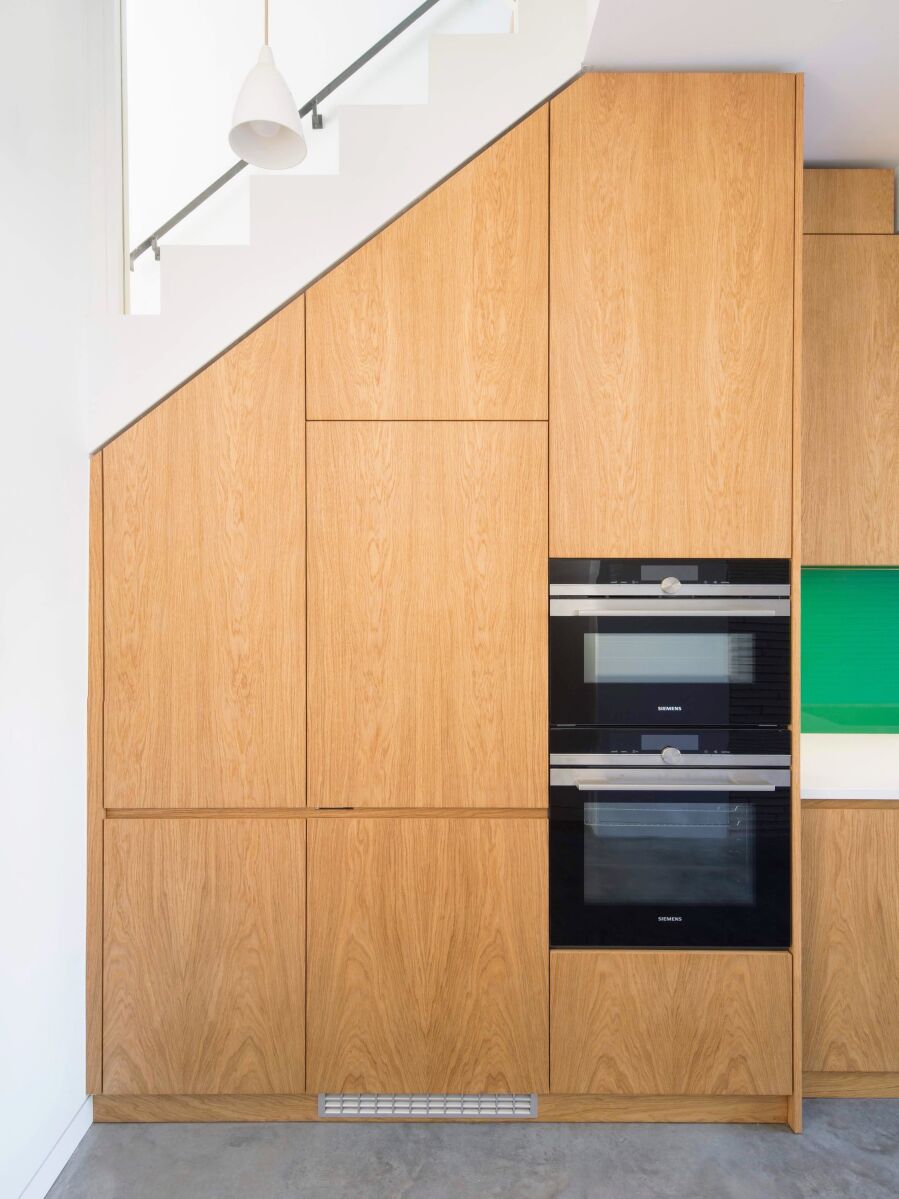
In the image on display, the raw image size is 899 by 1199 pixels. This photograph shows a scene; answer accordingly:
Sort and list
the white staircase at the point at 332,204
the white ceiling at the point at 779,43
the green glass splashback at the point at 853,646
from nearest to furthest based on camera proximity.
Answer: the white ceiling at the point at 779,43, the white staircase at the point at 332,204, the green glass splashback at the point at 853,646

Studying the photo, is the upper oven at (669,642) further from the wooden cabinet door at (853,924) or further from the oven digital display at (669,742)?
the wooden cabinet door at (853,924)

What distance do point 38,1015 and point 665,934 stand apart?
150 cm

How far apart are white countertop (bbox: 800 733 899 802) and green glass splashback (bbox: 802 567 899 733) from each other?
0.07 m

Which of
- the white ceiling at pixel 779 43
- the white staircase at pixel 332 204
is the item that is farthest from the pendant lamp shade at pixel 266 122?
the white ceiling at pixel 779 43

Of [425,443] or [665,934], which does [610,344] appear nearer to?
[425,443]

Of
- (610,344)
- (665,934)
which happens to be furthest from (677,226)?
(665,934)

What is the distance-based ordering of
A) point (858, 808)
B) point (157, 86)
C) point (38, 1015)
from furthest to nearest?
point (157, 86) → point (858, 808) → point (38, 1015)

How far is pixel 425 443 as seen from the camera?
6.17 ft

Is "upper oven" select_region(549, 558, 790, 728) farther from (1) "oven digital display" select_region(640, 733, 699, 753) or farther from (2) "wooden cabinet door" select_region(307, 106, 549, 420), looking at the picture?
(2) "wooden cabinet door" select_region(307, 106, 549, 420)

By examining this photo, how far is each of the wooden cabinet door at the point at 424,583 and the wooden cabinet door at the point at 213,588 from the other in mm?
77

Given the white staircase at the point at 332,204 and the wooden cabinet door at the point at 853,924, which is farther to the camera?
the wooden cabinet door at the point at 853,924

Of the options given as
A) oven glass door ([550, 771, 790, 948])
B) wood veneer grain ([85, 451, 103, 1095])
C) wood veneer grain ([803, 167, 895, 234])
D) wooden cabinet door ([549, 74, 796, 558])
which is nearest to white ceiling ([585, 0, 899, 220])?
wooden cabinet door ([549, 74, 796, 558])

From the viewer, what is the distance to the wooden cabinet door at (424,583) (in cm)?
188

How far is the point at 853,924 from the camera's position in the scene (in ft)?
6.42
